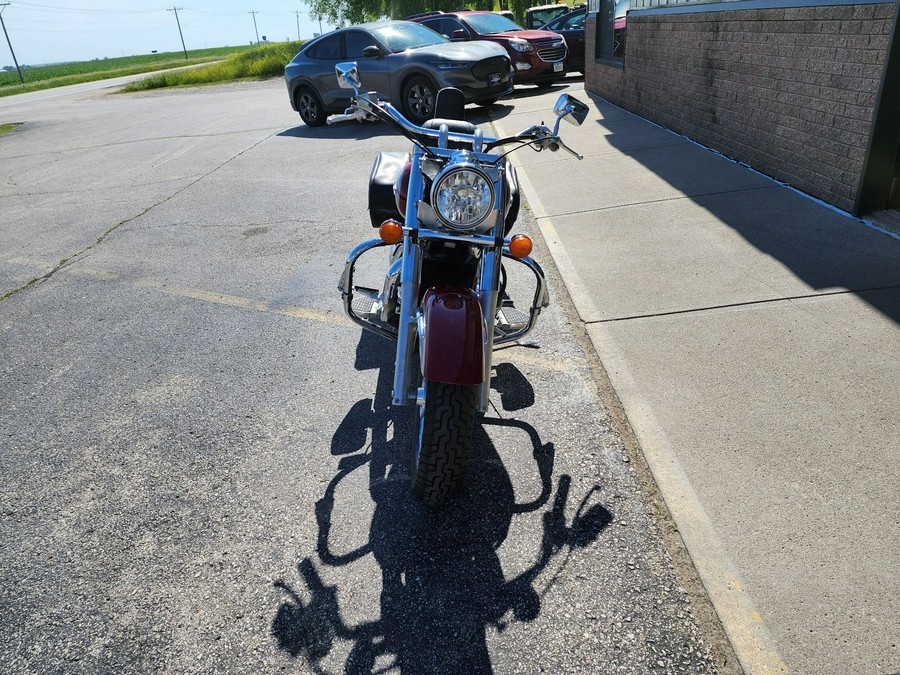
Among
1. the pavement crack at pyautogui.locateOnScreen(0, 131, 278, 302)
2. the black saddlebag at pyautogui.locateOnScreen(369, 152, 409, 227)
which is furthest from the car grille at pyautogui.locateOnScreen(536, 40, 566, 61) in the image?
the black saddlebag at pyautogui.locateOnScreen(369, 152, 409, 227)

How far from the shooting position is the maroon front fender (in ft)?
8.84

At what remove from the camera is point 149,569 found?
285 centimetres

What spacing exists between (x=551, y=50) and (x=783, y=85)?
9.66 m

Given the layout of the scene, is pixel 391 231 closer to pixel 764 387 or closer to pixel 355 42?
pixel 764 387

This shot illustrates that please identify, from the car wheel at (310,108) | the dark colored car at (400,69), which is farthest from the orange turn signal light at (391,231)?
the car wheel at (310,108)

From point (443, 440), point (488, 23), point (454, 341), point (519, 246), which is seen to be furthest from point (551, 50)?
point (443, 440)

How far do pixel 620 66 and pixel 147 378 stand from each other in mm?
10186

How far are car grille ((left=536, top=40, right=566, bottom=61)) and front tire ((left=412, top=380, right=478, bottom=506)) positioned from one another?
1408 cm

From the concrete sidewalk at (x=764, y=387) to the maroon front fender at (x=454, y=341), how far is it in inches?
41.7

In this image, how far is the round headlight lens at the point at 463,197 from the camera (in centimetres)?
278

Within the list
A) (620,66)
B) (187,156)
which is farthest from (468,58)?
(187,156)

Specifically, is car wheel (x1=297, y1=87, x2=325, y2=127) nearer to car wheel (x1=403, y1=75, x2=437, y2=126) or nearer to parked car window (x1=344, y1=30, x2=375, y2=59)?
parked car window (x1=344, y1=30, x2=375, y2=59)

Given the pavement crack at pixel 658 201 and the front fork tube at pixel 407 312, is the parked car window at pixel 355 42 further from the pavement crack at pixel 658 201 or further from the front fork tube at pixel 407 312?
the front fork tube at pixel 407 312

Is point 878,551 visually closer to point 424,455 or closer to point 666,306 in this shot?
point 424,455
